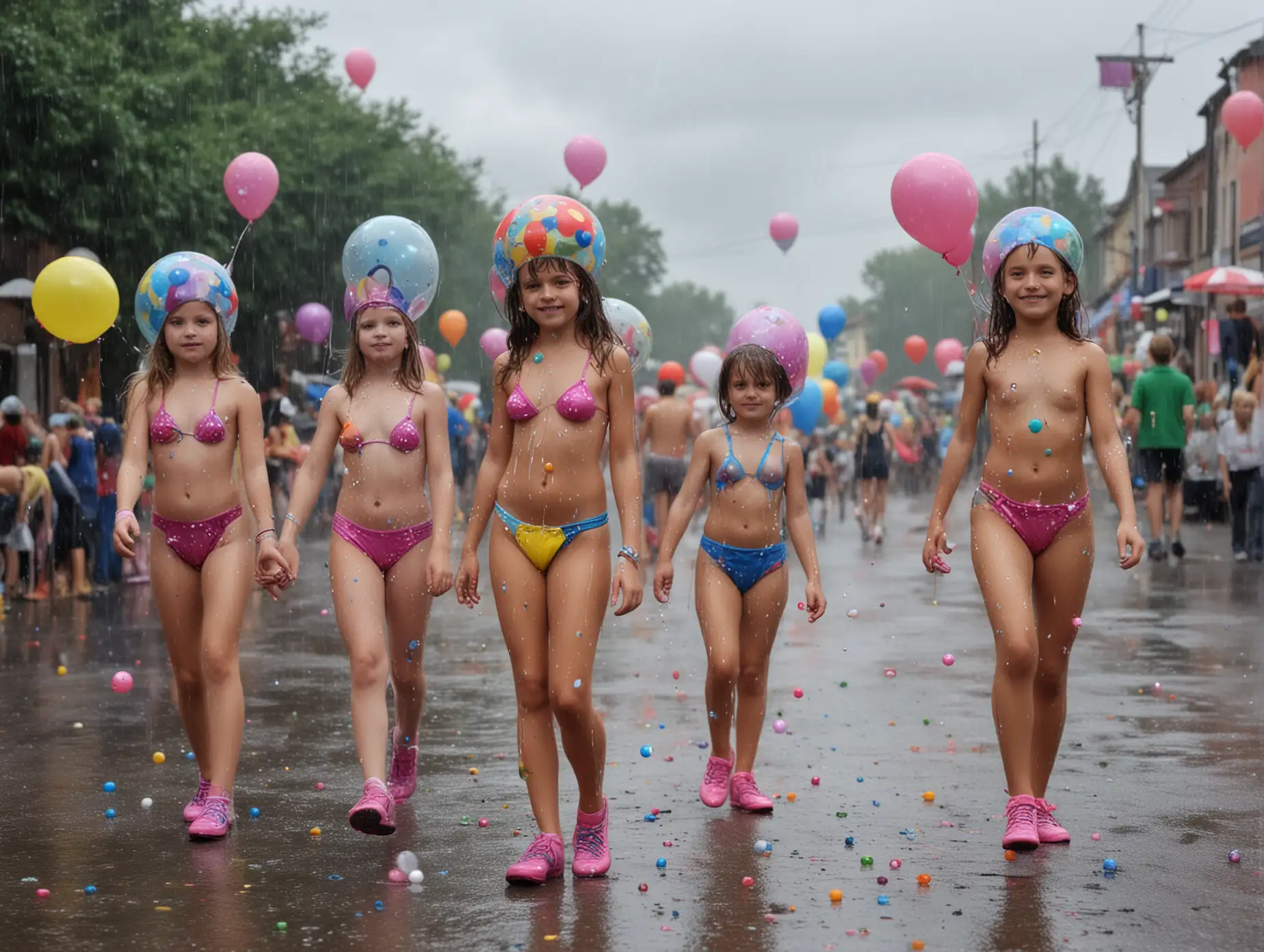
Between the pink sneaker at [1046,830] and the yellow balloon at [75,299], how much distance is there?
7.11 metres

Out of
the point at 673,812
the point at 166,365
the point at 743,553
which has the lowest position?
the point at 673,812

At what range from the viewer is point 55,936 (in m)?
5.19

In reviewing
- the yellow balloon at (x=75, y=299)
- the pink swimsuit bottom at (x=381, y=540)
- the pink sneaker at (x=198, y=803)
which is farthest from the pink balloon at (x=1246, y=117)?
the pink sneaker at (x=198, y=803)

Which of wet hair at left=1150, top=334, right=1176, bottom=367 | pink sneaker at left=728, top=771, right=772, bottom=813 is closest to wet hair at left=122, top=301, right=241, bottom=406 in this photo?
pink sneaker at left=728, top=771, right=772, bottom=813

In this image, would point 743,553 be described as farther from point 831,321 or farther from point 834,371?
point 834,371

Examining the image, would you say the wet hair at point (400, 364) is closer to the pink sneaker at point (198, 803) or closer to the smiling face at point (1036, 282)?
the pink sneaker at point (198, 803)

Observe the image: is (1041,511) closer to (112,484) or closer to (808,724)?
(808,724)

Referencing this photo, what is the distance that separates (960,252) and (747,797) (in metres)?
3.77

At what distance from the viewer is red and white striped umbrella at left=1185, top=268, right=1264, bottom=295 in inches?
942

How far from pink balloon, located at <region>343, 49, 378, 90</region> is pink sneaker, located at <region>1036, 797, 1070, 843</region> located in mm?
18789

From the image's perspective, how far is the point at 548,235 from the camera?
596 centimetres

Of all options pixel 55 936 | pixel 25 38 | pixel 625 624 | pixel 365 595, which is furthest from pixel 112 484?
pixel 55 936

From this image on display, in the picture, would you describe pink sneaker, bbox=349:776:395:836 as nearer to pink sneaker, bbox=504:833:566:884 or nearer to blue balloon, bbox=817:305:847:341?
pink sneaker, bbox=504:833:566:884

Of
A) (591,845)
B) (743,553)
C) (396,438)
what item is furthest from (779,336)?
(591,845)
